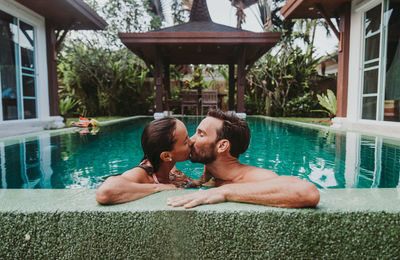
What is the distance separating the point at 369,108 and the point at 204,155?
6.58 metres

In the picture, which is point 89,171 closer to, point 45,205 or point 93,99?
point 45,205

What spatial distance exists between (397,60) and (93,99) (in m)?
13.3

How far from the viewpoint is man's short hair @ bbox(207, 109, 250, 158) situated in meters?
1.74

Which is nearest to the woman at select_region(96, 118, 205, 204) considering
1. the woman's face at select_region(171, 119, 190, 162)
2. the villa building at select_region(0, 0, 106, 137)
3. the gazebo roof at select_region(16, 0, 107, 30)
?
the woman's face at select_region(171, 119, 190, 162)

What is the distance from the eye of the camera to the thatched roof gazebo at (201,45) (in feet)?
29.6

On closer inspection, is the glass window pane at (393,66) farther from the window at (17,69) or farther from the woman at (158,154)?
the window at (17,69)

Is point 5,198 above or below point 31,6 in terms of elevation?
below

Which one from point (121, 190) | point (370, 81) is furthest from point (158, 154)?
point (370, 81)

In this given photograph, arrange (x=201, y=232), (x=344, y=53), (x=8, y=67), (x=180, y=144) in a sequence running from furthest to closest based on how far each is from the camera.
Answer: (x=344, y=53)
(x=8, y=67)
(x=180, y=144)
(x=201, y=232)

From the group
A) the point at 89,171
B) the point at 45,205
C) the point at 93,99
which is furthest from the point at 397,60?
the point at 93,99

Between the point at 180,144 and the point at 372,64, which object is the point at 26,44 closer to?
the point at 180,144

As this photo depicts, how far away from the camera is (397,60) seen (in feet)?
18.9

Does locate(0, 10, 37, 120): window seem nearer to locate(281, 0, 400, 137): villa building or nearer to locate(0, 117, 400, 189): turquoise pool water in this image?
locate(0, 117, 400, 189): turquoise pool water

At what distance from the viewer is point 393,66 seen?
587 cm
